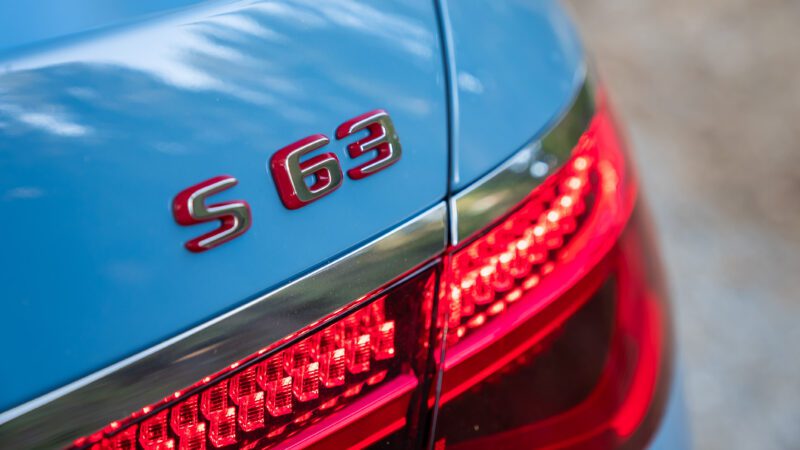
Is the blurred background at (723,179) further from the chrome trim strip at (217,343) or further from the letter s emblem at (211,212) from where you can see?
the letter s emblem at (211,212)

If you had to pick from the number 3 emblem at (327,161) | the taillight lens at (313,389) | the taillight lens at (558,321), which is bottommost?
the taillight lens at (558,321)

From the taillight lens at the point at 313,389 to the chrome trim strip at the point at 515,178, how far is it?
8 centimetres

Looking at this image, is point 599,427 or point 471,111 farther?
point 599,427

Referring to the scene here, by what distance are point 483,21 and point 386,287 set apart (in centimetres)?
37

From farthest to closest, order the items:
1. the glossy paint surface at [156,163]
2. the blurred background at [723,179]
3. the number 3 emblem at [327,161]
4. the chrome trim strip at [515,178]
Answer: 1. the blurred background at [723,179]
2. the chrome trim strip at [515,178]
3. the number 3 emblem at [327,161]
4. the glossy paint surface at [156,163]

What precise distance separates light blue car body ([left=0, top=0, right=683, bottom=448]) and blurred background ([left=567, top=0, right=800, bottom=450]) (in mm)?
1260

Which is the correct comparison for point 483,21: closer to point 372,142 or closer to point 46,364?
point 372,142

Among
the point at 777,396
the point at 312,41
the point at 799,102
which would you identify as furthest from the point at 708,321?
the point at 312,41

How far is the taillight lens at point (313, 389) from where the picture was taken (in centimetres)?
88

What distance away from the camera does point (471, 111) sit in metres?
1.06

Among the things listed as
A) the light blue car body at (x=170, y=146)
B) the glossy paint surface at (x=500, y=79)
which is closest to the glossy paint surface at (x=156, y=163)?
the light blue car body at (x=170, y=146)

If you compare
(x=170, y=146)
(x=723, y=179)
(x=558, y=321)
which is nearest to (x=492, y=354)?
(x=558, y=321)

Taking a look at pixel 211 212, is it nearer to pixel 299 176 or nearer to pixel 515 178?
pixel 299 176

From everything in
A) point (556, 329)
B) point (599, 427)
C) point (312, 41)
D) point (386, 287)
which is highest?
point (312, 41)
